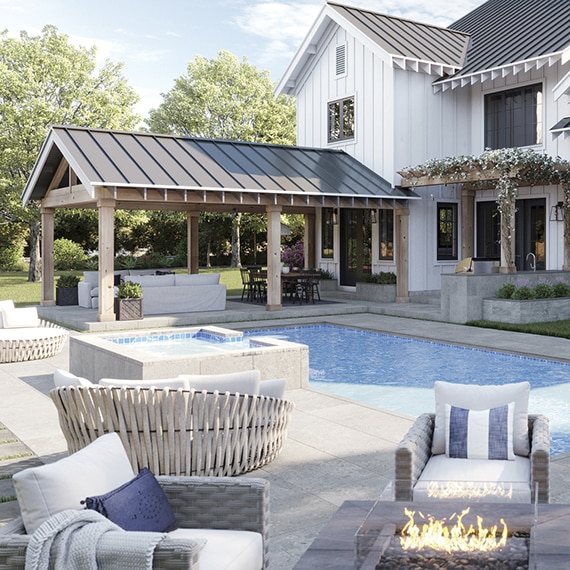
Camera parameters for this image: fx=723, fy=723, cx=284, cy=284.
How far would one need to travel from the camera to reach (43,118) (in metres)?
28.2

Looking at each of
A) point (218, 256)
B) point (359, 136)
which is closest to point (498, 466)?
point (359, 136)

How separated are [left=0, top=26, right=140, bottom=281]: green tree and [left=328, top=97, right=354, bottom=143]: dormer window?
11.6 m

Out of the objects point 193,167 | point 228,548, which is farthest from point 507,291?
point 228,548

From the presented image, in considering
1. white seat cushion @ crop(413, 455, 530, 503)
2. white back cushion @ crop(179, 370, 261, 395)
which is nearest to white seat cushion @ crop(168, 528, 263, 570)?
white seat cushion @ crop(413, 455, 530, 503)

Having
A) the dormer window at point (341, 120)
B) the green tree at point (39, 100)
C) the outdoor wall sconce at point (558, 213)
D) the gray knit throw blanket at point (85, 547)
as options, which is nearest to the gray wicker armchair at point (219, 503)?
the gray knit throw blanket at point (85, 547)

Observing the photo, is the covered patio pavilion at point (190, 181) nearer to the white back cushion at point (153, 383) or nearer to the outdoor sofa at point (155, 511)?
the white back cushion at point (153, 383)

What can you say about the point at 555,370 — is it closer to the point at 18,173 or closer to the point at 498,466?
the point at 498,466

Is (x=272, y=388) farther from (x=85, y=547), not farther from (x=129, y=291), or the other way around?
(x=129, y=291)

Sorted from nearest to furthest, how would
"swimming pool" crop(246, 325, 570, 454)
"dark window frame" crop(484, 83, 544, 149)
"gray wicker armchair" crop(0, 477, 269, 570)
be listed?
"gray wicker armchair" crop(0, 477, 269, 570), "swimming pool" crop(246, 325, 570, 454), "dark window frame" crop(484, 83, 544, 149)

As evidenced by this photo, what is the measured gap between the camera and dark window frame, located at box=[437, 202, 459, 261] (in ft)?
67.3

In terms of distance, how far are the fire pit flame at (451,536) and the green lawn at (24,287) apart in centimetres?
1832

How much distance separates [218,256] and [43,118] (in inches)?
551

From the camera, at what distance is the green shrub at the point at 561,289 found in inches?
621

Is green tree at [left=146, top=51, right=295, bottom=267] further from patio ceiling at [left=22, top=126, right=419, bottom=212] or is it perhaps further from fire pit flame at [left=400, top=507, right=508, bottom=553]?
fire pit flame at [left=400, top=507, right=508, bottom=553]
